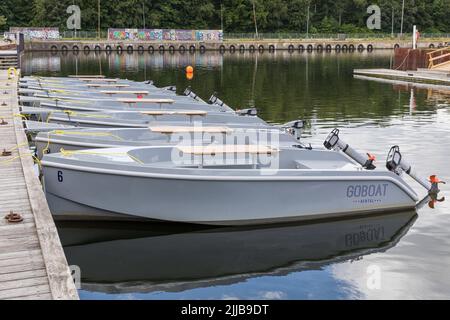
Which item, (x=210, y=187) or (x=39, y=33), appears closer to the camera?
(x=210, y=187)

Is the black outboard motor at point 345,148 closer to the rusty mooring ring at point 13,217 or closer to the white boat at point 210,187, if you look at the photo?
the white boat at point 210,187

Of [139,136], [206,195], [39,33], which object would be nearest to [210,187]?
[206,195]

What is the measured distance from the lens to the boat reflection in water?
9.33 meters

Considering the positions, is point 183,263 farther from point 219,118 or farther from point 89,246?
point 219,118

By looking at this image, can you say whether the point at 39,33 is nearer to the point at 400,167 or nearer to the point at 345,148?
the point at 345,148

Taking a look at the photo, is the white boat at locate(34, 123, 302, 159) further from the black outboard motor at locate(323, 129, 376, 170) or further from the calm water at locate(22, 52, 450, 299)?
the calm water at locate(22, 52, 450, 299)

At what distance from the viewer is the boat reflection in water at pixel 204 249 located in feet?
30.6

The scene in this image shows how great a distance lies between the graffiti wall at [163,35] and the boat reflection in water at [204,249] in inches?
3333

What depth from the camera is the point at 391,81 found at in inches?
1709

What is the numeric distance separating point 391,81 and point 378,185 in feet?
110

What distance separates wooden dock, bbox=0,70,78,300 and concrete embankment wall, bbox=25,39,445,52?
7732 cm

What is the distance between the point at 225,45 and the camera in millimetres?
93812

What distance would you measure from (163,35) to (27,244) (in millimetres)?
89364
